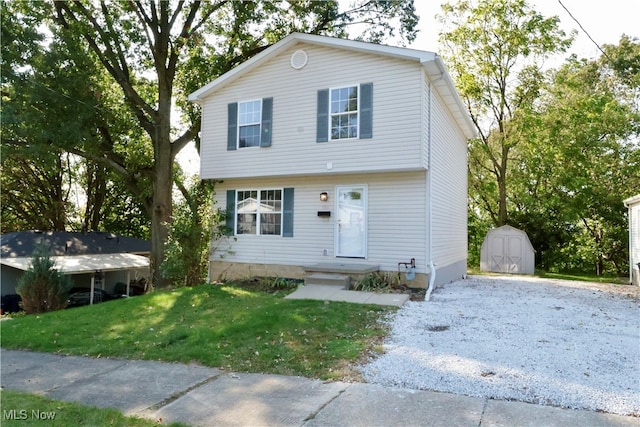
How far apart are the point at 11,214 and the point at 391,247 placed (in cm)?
2354

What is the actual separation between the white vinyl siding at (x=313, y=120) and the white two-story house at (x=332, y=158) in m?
0.03

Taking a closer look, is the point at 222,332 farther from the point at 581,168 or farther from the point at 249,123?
the point at 581,168

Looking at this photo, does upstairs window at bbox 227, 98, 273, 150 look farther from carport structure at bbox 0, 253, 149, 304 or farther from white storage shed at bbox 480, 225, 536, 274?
white storage shed at bbox 480, 225, 536, 274

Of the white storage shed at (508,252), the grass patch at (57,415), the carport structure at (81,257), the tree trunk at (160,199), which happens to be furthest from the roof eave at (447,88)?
the carport structure at (81,257)

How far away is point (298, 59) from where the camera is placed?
11289 mm

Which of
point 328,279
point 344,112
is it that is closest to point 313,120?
point 344,112

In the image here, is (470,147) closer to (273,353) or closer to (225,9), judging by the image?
(225,9)

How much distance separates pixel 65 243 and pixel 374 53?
14.3m

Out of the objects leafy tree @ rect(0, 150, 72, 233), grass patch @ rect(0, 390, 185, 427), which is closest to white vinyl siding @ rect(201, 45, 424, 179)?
grass patch @ rect(0, 390, 185, 427)

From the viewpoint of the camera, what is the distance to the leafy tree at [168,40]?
46.2 ft

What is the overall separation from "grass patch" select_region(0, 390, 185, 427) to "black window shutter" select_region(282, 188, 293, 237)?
739 cm

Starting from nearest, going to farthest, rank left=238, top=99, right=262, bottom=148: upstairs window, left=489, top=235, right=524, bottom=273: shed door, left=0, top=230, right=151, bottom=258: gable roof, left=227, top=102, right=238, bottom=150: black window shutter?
left=238, top=99, right=262, bottom=148: upstairs window
left=227, top=102, right=238, bottom=150: black window shutter
left=0, top=230, right=151, bottom=258: gable roof
left=489, top=235, right=524, bottom=273: shed door

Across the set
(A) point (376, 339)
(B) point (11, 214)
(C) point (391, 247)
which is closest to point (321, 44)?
(C) point (391, 247)

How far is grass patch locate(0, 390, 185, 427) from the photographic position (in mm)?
3684
